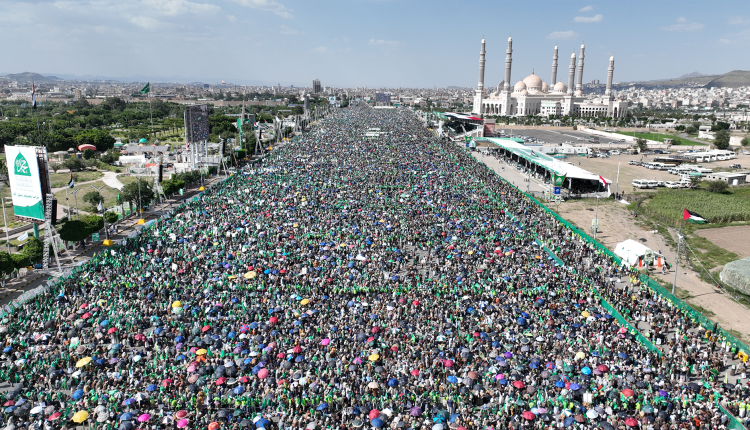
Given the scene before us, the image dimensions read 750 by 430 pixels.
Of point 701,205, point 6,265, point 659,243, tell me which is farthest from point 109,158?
point 701,205

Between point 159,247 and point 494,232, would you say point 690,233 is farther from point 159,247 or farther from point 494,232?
point 159,247

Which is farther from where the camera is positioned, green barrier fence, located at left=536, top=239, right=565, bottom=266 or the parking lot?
the parking lot

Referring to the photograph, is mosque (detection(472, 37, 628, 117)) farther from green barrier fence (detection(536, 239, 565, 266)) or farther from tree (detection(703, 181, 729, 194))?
green barrier fence (detection(536, 239, 565, 266))

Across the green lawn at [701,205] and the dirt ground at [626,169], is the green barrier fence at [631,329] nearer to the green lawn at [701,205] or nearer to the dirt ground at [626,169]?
the green lawn at [701,205]

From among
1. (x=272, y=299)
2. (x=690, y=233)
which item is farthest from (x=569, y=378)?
(x=690, y=233)

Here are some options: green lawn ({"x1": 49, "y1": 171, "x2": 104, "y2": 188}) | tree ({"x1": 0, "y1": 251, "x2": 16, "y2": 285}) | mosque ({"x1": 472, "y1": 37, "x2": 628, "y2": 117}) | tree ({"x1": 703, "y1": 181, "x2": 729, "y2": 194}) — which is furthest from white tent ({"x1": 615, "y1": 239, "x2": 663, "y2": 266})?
mosque ({"x1": 472, "y1": 37, "x2": 628, "y2": 117})

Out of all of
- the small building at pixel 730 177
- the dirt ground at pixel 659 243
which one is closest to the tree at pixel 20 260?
the dirt ground at pixel 659 243
